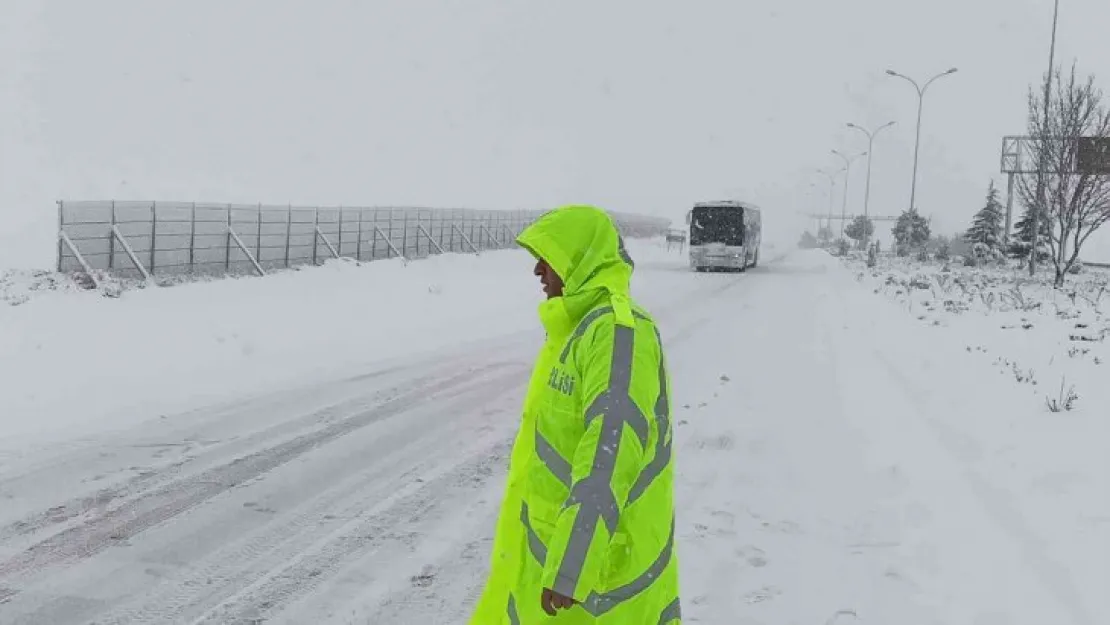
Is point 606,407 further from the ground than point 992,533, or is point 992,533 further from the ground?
point 606,407

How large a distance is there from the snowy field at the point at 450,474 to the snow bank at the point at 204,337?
0.07m

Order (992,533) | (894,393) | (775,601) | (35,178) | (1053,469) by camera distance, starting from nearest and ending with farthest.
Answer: (775,601) < (992,533) < (1053,469) < (894,393) < (35,178)

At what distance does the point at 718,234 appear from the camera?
3766 centimetres

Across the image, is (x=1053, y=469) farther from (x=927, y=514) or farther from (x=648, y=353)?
(x=648, y=353)

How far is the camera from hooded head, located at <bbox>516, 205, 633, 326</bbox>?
8.63 feet

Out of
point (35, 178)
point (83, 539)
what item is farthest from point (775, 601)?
point (35, 178)

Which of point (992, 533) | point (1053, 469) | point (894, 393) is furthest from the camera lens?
point (894, 393)

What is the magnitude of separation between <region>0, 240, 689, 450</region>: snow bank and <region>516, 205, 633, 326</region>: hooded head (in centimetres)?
717

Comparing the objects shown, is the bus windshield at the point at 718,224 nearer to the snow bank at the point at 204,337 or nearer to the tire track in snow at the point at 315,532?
the snow bank at the point at 204,337

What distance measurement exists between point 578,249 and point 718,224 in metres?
35.8

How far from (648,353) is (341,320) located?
50.9 ft

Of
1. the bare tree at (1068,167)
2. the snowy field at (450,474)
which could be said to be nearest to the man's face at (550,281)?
the snowy field at (450,474)

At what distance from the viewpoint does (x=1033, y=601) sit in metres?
5.07

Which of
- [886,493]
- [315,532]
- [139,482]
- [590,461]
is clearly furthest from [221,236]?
[590,461]
